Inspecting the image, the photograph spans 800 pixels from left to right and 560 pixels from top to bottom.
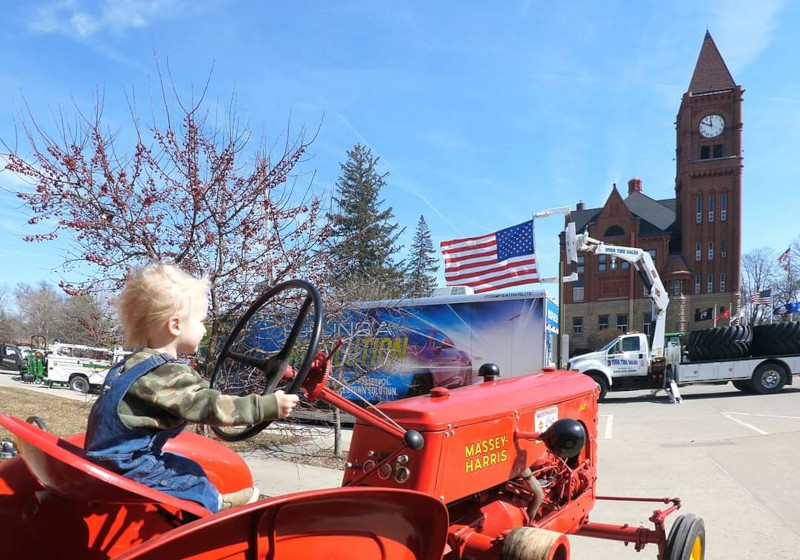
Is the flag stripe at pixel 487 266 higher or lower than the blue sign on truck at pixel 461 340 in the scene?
higher

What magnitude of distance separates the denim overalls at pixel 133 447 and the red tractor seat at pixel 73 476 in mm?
107

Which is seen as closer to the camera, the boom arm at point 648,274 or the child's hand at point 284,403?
the child's hand at point 284,403

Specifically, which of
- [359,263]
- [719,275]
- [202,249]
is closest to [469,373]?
[202,249]

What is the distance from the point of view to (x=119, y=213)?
15.8ft

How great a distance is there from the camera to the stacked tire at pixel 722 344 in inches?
612

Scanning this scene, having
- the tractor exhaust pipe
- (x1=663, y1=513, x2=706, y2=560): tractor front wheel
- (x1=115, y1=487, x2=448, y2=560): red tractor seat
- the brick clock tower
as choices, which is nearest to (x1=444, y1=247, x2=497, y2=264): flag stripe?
(x1=663, y1=513, x2=706, y2=560): tractor front wheel

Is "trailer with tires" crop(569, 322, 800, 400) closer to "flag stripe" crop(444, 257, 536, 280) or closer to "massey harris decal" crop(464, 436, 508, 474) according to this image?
"flag stripe" crop(444, 257, 536, 280)

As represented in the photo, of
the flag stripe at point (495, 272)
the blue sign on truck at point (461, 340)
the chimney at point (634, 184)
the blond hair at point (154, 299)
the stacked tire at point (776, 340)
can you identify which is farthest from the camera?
the chimney at point (634, 184)

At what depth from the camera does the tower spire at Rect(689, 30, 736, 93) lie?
1594 inches

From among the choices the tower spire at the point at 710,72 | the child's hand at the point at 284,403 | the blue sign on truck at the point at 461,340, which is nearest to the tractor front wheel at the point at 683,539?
the child's hand at the point at 284,403

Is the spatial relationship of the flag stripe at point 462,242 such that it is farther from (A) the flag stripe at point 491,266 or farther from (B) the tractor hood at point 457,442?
(B) the tractor hood at point 457,442

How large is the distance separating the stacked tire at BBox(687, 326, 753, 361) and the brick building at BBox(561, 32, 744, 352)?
76.5ft

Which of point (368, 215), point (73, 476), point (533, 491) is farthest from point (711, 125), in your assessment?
point (73, 476)

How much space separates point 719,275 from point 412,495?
44501 mm
